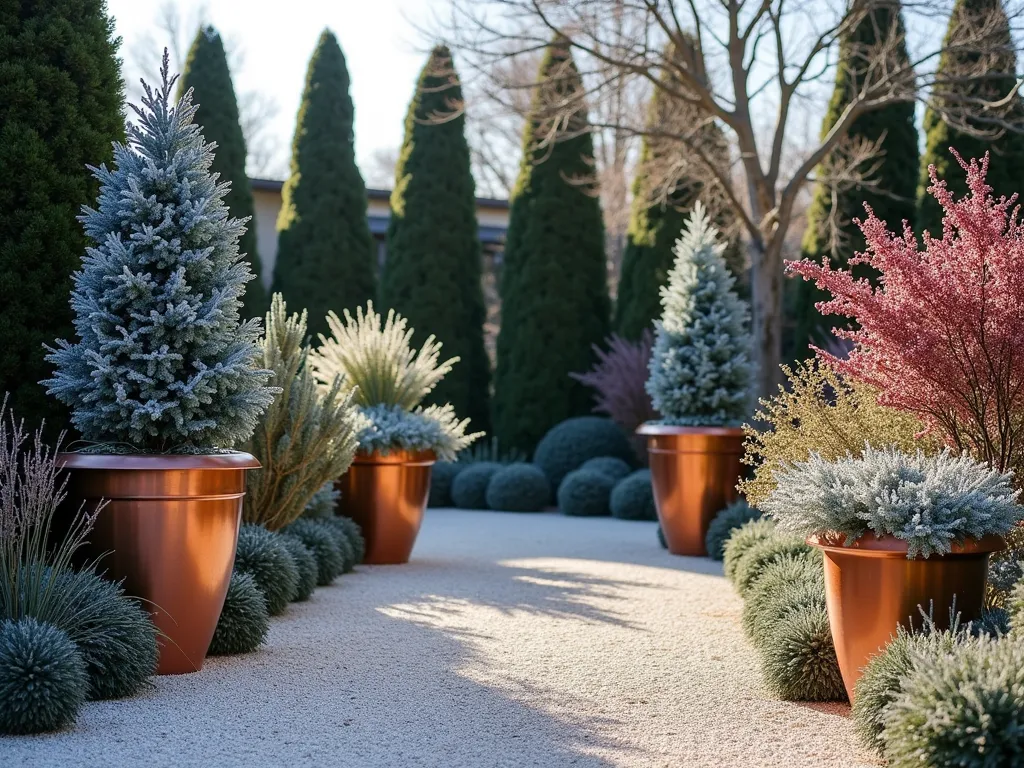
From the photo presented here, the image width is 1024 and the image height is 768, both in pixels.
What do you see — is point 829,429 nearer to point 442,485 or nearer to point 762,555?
point 762,555

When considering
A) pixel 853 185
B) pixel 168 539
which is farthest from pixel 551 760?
pixel 853 185

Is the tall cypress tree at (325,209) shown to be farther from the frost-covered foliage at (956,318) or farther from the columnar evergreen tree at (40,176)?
the frost-covered foliage at (956,318)

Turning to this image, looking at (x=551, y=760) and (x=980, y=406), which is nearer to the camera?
(x=551, y=760)

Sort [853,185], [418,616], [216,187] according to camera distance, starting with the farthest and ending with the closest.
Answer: [853,185], [418,616], [216,187]

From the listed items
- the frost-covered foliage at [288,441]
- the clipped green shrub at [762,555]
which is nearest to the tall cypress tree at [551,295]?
the frost-covered foliage at [288,441]

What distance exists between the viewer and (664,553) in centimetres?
891

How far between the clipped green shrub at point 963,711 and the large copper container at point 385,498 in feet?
17.3

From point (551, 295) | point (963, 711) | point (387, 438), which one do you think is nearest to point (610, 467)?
point (551, 295)

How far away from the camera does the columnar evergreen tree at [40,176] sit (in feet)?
15.8

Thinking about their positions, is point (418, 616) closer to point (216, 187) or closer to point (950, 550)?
point (216, 187)

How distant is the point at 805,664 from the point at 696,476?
442 cm

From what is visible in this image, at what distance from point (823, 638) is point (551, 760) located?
1.39m

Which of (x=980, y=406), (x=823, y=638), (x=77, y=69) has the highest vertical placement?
(x=77, y=69)

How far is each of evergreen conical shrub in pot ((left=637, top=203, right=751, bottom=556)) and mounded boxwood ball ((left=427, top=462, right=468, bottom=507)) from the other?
489 centimetres
